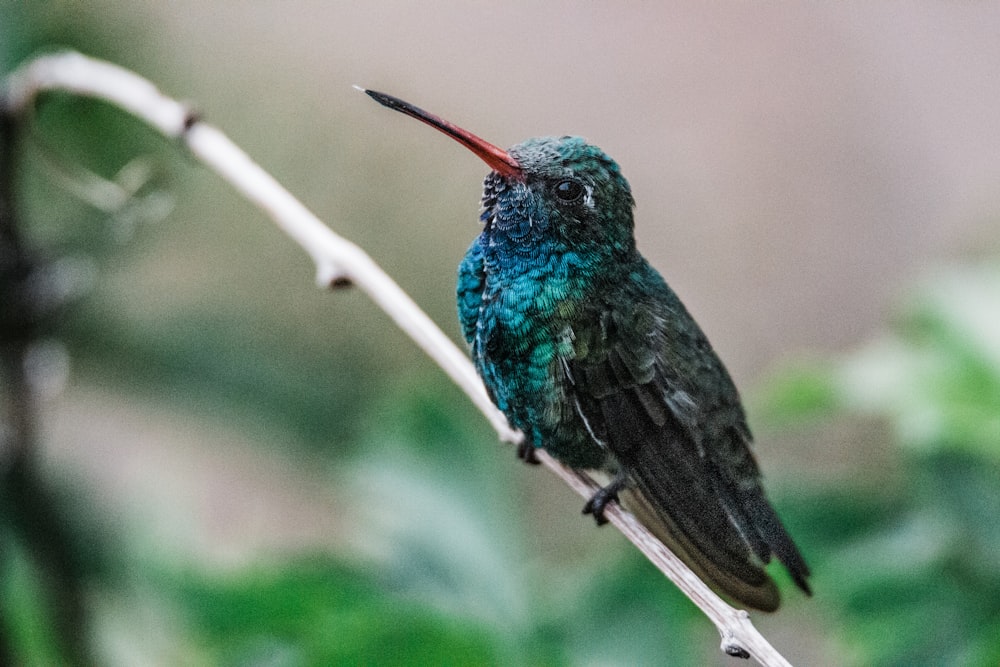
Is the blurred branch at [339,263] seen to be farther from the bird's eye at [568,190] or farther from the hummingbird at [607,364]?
the bird's eye at [568,190]

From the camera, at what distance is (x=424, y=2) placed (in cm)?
401

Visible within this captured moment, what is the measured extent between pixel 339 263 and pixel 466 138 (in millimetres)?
429

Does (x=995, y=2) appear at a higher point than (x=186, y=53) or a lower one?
higher

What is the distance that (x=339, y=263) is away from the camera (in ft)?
3.70

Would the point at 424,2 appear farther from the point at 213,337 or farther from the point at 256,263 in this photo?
the point at 213,337

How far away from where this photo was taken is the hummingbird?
0.81m

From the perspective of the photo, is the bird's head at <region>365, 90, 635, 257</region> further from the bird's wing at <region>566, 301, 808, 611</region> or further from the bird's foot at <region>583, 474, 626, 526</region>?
the bird's foot at <region>583, 474, 626, 526</region>

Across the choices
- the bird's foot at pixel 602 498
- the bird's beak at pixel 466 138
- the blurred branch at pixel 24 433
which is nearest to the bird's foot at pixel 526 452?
the bird's foot at pixel 602 498

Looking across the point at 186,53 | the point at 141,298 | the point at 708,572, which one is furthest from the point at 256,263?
the point at 708,572

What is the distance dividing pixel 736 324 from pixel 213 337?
88.1 inches

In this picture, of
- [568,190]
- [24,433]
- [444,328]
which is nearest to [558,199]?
[568,190]

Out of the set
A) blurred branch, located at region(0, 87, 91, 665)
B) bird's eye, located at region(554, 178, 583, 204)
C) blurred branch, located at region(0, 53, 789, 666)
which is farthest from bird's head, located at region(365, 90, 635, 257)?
blurred branch, located at region(0, 87, 91, 665)

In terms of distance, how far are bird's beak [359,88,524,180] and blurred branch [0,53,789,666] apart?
10.3 inches

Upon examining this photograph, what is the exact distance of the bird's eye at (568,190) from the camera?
889 millimetres
